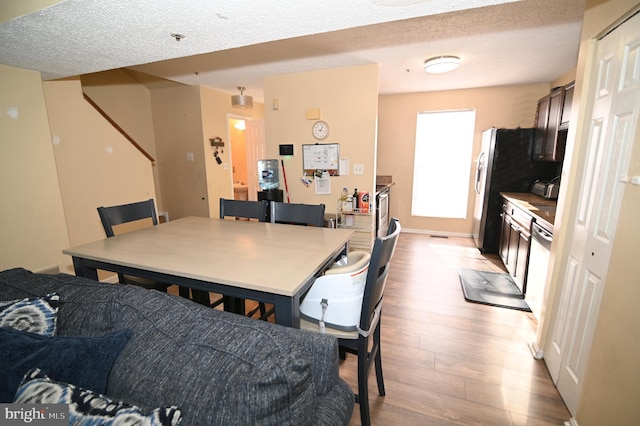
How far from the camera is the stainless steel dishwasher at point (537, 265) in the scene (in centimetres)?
221

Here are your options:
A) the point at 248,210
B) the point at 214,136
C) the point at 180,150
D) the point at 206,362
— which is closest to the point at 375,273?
the point at 206,362

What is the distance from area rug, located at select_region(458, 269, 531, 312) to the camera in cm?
268

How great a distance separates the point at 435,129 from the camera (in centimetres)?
477

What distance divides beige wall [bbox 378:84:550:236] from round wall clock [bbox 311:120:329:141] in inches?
75.8

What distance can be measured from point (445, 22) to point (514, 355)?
8.44 feet

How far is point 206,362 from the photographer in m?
0.73

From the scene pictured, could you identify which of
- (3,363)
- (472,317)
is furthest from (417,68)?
(3,363)

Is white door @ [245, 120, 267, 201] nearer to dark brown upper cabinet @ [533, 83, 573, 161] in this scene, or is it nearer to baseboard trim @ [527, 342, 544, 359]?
dark brown upper cabinet @ [533, 83, 573, 161]

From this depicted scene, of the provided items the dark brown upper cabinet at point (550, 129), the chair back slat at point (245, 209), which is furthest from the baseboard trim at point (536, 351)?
the chair back slat at point (245, 209)

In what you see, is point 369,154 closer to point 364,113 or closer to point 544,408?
point 364,113

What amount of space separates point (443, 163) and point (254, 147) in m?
3.57

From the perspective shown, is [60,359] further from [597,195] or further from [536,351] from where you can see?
[536,351]

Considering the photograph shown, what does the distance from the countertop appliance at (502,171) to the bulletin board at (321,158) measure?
7.03 ft

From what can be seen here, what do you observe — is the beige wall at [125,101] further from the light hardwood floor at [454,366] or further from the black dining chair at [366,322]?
the light hardwood floor at [454,366]
